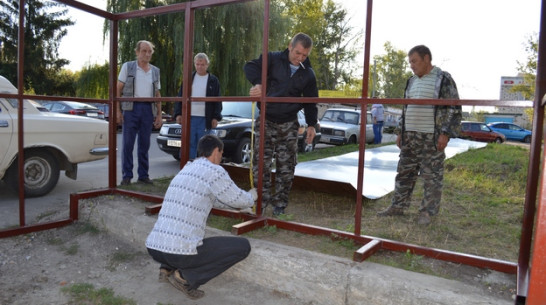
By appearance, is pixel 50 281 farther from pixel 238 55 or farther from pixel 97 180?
pixel 238 55

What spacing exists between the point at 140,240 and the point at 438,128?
2.96m

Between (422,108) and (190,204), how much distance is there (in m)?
2.46

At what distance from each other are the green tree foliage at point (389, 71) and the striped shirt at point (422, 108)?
72.3 feet

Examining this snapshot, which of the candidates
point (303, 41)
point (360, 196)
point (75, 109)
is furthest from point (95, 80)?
point (360, 196)

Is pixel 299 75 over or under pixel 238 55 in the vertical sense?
under

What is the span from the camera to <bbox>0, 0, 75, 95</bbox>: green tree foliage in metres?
5.02

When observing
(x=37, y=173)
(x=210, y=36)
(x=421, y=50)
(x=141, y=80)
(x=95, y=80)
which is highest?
(x=210, y=36)

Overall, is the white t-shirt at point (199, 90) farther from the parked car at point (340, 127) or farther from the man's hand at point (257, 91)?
the parked car at point (340, 127)

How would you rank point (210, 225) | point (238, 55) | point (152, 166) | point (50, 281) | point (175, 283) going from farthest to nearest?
point (238, 55) < point (152, 166) < point (210, 225) < point (50, 281) < point (175, 283)

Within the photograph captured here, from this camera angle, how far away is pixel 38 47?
20.6 feet

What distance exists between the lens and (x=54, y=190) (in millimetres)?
5906

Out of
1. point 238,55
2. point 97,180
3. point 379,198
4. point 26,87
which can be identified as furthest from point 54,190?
point 238,55

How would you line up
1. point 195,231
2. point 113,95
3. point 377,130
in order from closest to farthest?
1. point 195,231
2. point 113,95
3. point 377,130

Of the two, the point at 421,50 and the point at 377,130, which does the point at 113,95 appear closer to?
the point at 421,50
